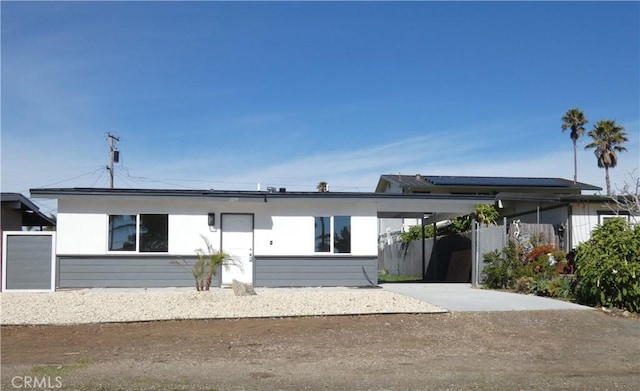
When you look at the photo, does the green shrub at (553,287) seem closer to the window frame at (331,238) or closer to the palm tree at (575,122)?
the window frame at (331,238)

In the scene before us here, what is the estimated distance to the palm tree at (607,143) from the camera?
45.9 m

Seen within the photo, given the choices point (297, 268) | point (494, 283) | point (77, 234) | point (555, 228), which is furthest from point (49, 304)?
point (555, 228)

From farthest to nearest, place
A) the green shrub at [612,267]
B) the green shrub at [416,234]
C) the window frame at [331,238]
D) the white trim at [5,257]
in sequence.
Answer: the green shrub at [416,234]
the window frame at [331,238]
the white trim at [5,257]
the green shrub at [612,267]

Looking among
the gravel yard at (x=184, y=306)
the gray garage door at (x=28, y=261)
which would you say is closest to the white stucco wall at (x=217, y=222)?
the gray garage door at (x=28, y=261)

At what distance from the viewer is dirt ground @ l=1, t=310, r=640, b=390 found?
8.03 m

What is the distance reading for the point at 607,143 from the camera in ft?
Answer: 152

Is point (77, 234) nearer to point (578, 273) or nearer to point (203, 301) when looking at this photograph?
point (203, 301)

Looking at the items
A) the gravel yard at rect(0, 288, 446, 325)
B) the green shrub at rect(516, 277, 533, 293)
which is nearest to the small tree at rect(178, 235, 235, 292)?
the gravel yard at rect(0, 288, 446, 325)

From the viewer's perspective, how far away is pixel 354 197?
1939cm

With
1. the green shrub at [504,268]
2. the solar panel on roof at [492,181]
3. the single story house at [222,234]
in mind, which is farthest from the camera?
the solar panel on roof at [492,181]

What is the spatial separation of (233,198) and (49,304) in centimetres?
613

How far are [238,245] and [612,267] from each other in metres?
10.4

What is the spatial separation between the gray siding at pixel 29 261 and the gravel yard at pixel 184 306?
5.81ft

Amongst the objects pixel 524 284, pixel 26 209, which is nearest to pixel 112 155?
pixel 26 209
